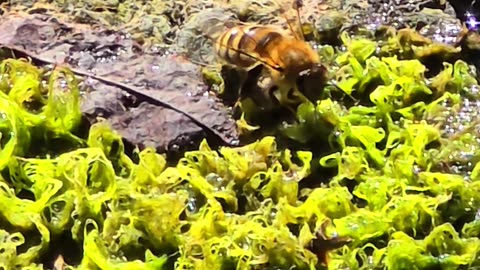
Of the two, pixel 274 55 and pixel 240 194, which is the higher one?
pixel 274 55

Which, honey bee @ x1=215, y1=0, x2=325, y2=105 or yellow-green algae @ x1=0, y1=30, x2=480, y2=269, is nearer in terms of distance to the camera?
yellow-green algae @ x1=0, y1=30, x2=480, y2=269

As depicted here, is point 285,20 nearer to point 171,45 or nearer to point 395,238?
point 171,45

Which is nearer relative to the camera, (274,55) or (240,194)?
(240,194)

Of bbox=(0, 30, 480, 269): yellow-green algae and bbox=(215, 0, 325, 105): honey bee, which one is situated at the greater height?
bbox=(215, 0, 325, 105): honey bee

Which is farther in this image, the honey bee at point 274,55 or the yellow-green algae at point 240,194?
the honey bee at point 274,55
